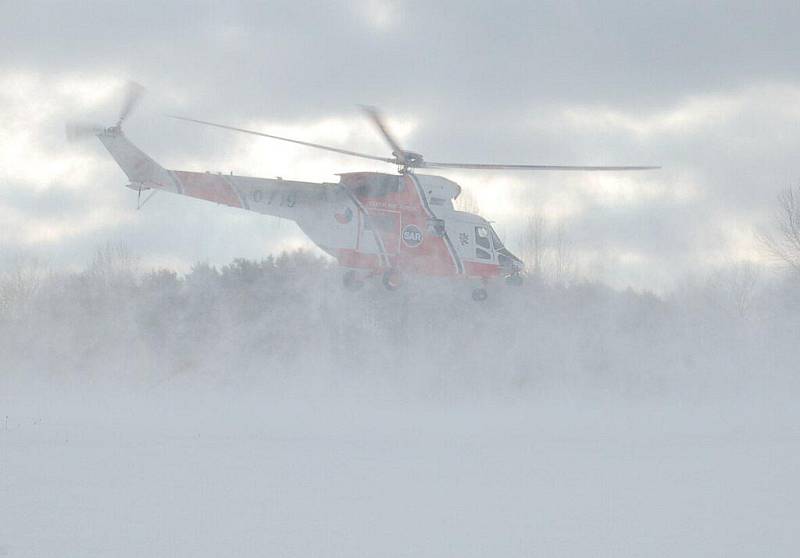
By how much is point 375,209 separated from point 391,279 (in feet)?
6.21

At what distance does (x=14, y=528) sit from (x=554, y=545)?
9862 millimetres

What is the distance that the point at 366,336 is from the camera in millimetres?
46875

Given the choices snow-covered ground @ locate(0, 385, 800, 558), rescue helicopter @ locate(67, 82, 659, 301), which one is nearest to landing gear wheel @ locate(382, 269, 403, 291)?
rescue helicopter @ locate(67, 82, 659, 301)

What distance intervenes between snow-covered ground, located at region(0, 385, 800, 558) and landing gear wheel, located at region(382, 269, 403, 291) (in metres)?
4.80

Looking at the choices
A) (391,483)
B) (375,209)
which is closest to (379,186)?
(375,209)

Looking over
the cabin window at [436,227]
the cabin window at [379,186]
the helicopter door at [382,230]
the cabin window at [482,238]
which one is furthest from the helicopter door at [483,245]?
the cabin window at [379,186]

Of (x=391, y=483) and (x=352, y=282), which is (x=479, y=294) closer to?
(x=352, y=282)

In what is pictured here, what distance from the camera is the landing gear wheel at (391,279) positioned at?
26.8 meters

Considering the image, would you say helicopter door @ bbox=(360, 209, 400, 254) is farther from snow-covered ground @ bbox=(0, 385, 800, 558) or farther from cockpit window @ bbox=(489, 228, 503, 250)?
snow-covered ground @ bbox=(0, 385, 800, 558)

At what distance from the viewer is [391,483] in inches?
959

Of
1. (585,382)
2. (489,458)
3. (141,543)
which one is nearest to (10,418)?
(489,458)

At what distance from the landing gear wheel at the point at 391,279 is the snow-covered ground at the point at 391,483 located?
A: 4.80 metres

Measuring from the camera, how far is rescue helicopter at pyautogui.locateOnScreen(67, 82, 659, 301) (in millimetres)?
25172

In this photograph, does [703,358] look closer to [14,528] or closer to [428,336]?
[428,336]
